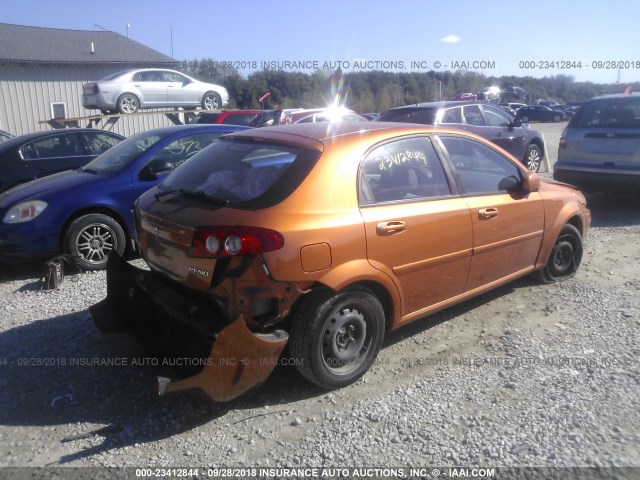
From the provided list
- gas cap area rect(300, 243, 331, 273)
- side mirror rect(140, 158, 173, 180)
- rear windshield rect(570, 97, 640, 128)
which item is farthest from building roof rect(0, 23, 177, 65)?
gas cap area rect(300, 243, 331, 273)

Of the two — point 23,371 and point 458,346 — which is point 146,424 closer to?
point 23,371

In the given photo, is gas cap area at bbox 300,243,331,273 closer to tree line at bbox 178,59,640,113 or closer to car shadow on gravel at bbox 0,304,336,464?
car shadow on gravel at bbox 0,304,336,464

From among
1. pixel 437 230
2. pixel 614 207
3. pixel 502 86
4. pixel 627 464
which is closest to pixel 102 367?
pixel 437 230

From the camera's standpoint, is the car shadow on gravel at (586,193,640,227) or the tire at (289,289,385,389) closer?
the tire at (289,289,385,389)

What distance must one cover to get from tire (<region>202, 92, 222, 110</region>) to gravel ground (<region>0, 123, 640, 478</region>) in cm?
1263

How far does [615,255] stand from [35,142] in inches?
304

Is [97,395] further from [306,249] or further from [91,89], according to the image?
[91,89]

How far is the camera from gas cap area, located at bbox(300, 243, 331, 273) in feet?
10.0

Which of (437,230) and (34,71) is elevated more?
(34,71)

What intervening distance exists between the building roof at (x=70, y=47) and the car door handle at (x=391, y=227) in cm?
2366

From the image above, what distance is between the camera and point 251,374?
3.01 m

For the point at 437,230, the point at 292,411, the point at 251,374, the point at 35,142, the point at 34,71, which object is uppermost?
the point at 34,71

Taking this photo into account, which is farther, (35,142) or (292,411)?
(35,142)

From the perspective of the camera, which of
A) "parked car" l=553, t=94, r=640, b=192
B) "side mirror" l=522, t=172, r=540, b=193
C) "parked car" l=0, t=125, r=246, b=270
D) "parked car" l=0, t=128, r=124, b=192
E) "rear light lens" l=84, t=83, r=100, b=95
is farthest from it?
"rear light lens" l=84, t=83, r=100, b=95
